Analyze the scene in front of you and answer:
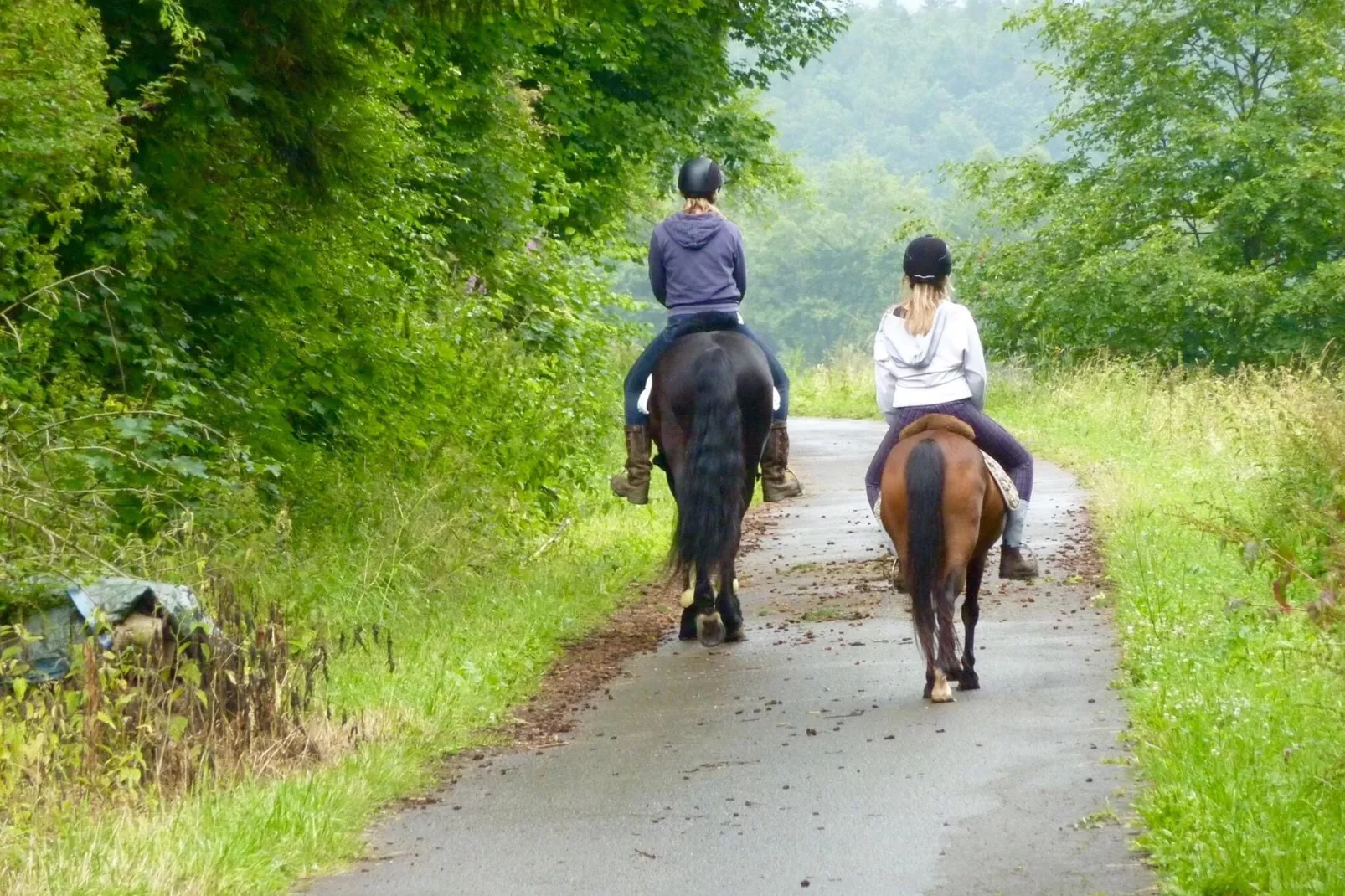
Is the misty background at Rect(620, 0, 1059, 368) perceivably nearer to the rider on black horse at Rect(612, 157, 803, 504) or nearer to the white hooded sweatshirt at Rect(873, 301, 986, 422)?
the rider on black horse at Rect(612, 157, 803, 504)

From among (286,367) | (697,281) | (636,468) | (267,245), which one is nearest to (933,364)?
(697,281)

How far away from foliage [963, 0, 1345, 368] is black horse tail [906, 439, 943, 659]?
24.7m

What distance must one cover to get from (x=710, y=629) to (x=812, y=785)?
11.6 feet

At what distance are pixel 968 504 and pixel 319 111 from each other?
516cm

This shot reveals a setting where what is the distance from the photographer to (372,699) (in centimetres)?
847

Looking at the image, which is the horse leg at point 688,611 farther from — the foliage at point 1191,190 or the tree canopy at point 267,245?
the foliage at point 1191,190

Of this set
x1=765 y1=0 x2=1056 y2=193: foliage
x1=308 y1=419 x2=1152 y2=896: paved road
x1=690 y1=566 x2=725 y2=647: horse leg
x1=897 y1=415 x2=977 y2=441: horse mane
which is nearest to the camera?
x1=308 y1=419 x2=1152 y2=896: paved road

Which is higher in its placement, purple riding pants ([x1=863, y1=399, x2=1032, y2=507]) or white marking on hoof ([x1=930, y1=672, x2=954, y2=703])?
purple riding pants ([x1=863, y1=399, x2=1032, y2=507])

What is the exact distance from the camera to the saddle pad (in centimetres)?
907

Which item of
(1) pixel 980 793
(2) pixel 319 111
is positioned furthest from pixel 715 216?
(1) pixel 980 793

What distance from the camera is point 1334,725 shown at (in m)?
7.14

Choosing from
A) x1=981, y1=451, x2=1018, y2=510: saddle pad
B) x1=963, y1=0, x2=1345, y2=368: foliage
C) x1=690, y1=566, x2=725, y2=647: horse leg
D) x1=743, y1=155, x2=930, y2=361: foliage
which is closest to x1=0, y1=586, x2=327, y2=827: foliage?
x1=690, y1=566, x2=725, y2=647: horse leg

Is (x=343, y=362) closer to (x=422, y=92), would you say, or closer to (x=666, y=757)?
(x=422, y=92)

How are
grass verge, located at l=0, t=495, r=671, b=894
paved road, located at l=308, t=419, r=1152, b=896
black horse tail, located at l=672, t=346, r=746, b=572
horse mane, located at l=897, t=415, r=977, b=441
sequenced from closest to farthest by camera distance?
grass verge, located at l=0, t=495, r=671, b=894
paved road, located at l=308, t=419, r=1152, b=896
horse mane, located at l=897, t=415, r=977, b=441
black horse tail, located at l=672, t=346, r=746, b=572
